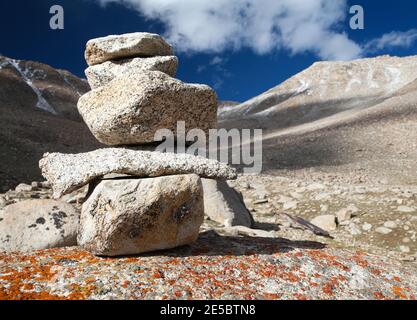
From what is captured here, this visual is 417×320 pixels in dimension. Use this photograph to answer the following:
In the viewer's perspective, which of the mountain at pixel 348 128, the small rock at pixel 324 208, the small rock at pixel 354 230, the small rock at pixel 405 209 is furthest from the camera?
the mountain at pixel 348 128

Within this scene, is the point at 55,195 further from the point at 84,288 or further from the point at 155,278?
the point at 155,278

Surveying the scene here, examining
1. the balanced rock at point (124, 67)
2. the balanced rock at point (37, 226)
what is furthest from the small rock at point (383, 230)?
the balanced rock at point (37, 226)

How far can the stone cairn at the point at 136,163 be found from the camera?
769 cm

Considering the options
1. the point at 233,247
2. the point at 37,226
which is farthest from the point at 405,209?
the point at 37,226

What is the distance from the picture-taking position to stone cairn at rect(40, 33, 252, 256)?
7.69m

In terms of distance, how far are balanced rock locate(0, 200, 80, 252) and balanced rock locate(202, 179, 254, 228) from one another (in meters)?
6.87

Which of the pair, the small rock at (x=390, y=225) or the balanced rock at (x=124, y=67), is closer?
the balanced rock at (x=124, y=67)

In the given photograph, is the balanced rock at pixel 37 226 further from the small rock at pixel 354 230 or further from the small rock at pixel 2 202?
the small rock at pixel 354 230

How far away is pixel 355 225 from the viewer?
1573cm

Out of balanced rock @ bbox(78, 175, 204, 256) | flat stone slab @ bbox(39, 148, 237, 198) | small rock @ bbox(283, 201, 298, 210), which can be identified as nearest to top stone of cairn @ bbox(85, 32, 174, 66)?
flat stone slab @ bbox(39, 148, 237, 198)

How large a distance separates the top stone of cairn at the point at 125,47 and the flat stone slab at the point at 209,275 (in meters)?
5.06

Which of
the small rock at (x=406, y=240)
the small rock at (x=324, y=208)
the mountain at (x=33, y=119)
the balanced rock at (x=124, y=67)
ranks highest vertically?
the mountain at (x=33, y=119)

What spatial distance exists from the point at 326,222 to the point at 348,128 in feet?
98.7
